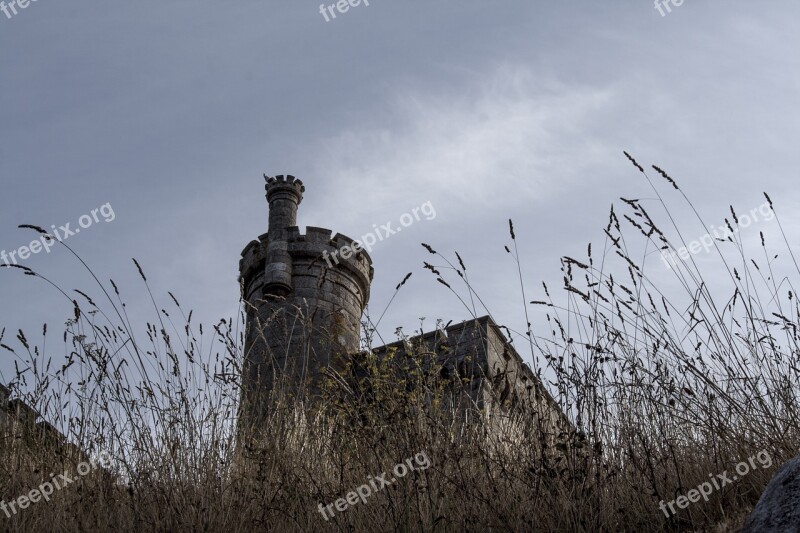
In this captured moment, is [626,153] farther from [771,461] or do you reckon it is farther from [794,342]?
[771,461]

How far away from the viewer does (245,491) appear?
3.69 meters

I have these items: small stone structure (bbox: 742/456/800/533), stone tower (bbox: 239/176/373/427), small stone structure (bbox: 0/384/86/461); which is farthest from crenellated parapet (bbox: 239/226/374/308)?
small stone structure (bbox: 742/456/800/533)

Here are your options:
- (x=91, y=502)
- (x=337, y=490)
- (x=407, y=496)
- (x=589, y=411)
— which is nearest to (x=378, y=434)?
(x=337, y=490)

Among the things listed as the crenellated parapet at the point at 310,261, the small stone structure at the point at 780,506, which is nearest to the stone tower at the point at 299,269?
the crenellated parapet at the point at 310,261

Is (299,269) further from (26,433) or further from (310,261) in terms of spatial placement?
(26,433)

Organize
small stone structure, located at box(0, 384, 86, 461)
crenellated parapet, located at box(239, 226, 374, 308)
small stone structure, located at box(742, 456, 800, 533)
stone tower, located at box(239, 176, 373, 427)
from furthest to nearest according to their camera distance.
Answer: crenellated parapet, located at box(239, 226, 374, 308) < stone tower, located at box(239, 176, 373, 427) < small stone structure, located at box(0, 384, 86, 461) < small stone structure, located at box(742, 456, 800, 533)

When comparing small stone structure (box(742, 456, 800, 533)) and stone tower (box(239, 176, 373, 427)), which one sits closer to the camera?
small stone structure (box(742, 456, 800, 533))

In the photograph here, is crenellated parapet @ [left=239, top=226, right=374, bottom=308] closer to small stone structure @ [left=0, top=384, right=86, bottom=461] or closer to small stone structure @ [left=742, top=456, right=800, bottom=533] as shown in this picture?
small stone structure @ [left=0, top=384, right=86, bottom=461]

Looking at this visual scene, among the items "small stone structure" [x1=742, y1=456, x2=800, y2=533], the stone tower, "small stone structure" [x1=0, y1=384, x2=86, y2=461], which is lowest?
"small stone structure" [x1=742, y1=456, x2=800, y2=533]

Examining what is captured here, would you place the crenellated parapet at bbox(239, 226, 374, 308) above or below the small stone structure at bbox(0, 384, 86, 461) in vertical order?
above

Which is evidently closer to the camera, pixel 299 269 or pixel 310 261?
pixel 299 269

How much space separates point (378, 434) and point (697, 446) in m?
1.55

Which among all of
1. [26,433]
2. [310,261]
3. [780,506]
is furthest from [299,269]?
[780,506]

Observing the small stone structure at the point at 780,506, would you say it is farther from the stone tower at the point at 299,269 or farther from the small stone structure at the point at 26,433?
the stone tower at the point at 299,269
